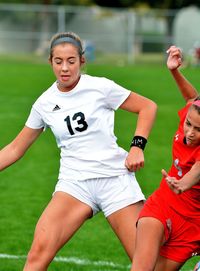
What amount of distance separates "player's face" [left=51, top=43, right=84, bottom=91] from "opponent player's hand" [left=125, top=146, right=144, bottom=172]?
69 centimetres

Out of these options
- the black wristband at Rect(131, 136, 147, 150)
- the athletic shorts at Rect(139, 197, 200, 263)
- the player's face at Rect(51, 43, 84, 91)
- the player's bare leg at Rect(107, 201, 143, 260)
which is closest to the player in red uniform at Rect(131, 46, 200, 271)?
the athletic shorts at Rect(139, 197, 200, 263)

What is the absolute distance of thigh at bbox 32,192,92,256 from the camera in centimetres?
608

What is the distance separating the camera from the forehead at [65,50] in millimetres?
6219

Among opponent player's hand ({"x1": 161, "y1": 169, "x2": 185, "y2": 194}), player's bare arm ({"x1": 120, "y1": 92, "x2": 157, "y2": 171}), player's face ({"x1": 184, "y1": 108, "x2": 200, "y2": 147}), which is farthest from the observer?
player's bare arm ({"x1": 120, "y1": 92, "x2": 157, "y2": 171})

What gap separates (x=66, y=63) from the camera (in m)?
6.19

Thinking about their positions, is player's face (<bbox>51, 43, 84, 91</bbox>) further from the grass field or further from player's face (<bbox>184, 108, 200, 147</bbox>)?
the grass field

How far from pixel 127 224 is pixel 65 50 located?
1373mm

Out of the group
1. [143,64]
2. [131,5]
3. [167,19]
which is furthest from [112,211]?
[131,5]

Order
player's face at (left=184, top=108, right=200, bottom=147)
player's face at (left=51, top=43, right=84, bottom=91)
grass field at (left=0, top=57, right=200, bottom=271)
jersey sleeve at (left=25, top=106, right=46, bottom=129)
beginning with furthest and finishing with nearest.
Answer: grass field at (left=0, top=57, right=200, bottom=271) < jersey sleeve at (left=25, top=106, right=46, bottom=129) < player's face at (left=51, top=43, right=84, bottom=91) < player's face at (left=184, top=108, right=200, bottom=147)

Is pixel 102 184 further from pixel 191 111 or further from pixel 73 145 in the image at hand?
pixel 191 111

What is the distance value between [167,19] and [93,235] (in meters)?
40.7

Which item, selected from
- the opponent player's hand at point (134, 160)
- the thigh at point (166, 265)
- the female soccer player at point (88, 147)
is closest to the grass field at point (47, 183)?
the female soccer player at point (88, 147)

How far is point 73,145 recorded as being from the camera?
6.28 metres

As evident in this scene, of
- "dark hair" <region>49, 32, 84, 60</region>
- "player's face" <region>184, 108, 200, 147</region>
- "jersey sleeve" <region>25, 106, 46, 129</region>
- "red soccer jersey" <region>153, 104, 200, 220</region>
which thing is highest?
"dark hair" <region>49, 32, 84, 60</region>
